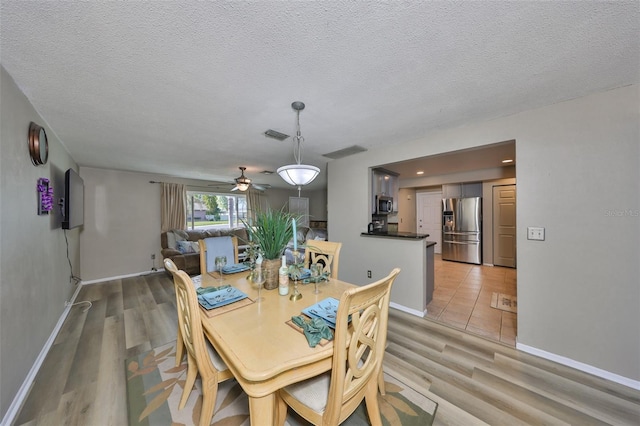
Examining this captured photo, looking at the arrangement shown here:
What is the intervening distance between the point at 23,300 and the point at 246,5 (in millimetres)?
2674

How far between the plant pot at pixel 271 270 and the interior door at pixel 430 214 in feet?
20.0

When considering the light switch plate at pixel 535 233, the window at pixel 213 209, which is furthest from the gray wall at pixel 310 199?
the light switch plate at pixel 535 233

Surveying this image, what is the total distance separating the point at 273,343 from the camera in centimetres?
105

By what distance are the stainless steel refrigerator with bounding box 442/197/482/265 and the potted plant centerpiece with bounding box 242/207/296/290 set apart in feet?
17.8

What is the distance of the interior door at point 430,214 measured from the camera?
659 centimetres

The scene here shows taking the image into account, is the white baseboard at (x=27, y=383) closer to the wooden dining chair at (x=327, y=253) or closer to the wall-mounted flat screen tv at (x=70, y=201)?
the wall-mounted flat screen tv at (x=70, y=201)

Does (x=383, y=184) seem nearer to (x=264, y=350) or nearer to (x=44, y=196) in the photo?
(x=264, y=350)

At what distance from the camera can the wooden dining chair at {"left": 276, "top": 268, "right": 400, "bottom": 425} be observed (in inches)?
36.8

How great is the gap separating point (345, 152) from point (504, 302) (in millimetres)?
3226

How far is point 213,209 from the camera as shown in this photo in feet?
20.4

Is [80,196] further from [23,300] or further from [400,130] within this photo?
[400,130]

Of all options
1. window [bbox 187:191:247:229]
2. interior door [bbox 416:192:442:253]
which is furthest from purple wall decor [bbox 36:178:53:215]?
interior door [bbox 416:192:442:253]

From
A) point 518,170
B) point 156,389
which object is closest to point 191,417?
point 156,389

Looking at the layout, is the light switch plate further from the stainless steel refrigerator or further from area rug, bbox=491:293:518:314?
the stainless steel refrigerator
